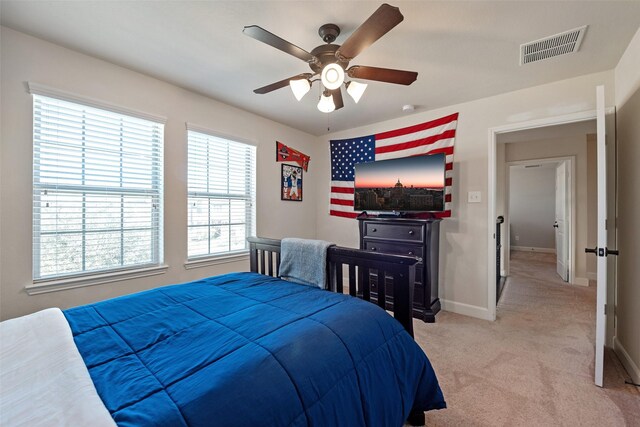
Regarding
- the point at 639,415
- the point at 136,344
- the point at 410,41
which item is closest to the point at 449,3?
the point at 410,41

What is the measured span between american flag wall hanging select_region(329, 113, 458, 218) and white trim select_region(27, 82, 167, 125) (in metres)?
2.41

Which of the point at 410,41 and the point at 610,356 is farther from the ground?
the point at 410,41

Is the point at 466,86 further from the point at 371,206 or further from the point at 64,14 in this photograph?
the point at 64,14

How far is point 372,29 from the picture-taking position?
1411mm

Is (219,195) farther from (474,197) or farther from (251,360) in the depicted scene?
(474,197)

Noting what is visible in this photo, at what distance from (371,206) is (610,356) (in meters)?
2.52

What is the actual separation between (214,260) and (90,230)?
118cm

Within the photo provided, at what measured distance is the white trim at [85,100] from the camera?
6.56 ft

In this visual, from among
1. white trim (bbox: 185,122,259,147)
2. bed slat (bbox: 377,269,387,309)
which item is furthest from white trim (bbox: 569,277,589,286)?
white trim (bbox: 185,122,259,147)

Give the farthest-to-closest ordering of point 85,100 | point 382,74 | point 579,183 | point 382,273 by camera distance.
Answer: point 579,183 → point 85,100 → point 382,74 → point 382,273

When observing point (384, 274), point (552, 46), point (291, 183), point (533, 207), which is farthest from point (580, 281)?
point (291, 183)

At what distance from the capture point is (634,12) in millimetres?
1688

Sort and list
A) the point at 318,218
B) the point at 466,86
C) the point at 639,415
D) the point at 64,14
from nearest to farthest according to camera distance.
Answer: the point at 639,415, the point at 64,14, the point at 466,86, the point at 318,218

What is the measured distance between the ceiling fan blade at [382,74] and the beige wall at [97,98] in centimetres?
193
